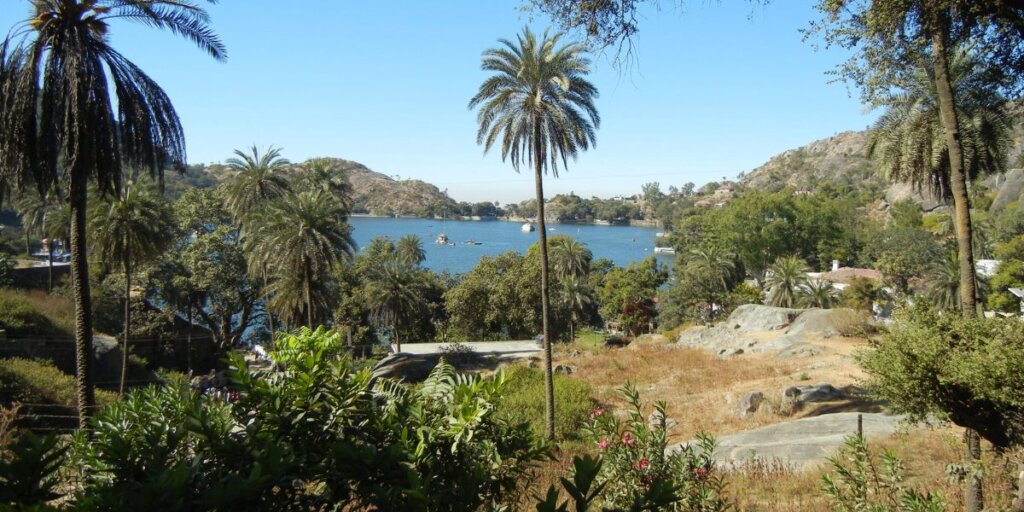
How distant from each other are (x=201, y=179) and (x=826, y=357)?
15773cm

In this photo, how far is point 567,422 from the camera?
17484 millimetres

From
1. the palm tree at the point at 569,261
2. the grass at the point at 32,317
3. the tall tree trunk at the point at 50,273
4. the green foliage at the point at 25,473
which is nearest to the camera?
the green foliage at the point at 25,473

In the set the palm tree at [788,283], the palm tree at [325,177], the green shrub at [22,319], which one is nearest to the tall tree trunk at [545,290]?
the green shrub at [22,319]

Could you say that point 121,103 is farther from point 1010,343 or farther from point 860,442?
point 1010,343

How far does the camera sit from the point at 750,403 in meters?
17.3

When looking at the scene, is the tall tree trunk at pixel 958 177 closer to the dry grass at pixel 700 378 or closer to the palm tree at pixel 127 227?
the dry grass at pixel 700 378

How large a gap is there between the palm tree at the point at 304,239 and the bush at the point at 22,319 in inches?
322

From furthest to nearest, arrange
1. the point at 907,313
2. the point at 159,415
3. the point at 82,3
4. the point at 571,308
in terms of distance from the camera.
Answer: the point at 571,308, the point at 82,3, the point at 907,313, the point at 159,415

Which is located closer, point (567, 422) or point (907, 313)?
point (907, 313)

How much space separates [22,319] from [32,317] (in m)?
0.55

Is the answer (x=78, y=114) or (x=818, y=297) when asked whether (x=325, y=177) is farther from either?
(x=818, y=297)

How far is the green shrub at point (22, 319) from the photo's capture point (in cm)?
2161

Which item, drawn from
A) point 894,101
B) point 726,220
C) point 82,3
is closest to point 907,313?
point 894,101

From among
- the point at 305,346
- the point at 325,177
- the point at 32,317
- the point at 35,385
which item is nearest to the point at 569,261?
the point at 325,177
